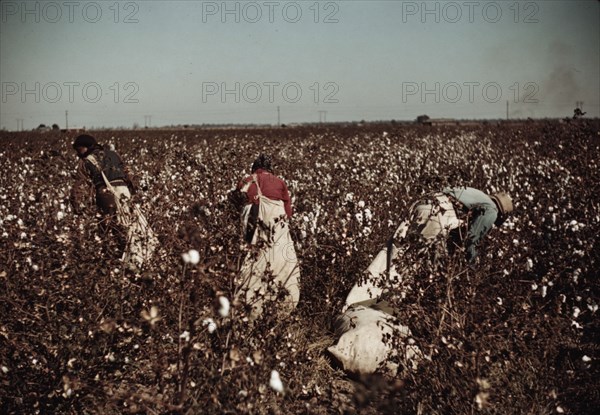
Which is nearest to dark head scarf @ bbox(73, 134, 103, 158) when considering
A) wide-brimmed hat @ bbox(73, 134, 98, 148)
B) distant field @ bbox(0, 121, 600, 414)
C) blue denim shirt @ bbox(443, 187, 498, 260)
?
wide-brimmed hat @ bbox(73, 134, 98, 148)

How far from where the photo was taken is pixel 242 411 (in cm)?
221

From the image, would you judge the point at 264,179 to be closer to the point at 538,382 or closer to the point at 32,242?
the point at 32,242

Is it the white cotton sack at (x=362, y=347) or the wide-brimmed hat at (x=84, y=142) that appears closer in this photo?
the white cotton sack at (x=362, y=347)

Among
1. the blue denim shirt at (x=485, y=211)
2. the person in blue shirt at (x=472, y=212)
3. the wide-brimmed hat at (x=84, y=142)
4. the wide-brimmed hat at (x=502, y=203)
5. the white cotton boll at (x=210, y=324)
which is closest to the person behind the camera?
the white cotton boll at (x=210, y=324)

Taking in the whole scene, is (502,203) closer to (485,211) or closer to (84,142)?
(485,211)

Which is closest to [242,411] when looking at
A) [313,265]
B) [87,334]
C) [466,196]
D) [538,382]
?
[87,334]

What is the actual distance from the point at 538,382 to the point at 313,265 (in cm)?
212

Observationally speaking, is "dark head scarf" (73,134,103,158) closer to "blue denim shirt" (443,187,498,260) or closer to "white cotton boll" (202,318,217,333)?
"blue denim shirt" (443,187,498,260)

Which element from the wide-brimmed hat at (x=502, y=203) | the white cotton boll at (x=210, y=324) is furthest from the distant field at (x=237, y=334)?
the wide-brimmed hat at (x=502, y=203)

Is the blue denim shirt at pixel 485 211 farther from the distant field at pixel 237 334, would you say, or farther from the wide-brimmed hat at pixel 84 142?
the wide-brimmed hat at pixel 84 142

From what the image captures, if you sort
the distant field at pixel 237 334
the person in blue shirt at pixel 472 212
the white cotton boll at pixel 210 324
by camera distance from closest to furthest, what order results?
the white cotton boll at pixel 210 324 < the distant field at pixel 237 334 < the person in blue shirt at pixel 472 212

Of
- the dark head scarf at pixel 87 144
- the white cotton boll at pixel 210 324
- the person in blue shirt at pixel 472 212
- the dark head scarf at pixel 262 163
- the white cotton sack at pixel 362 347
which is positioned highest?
the dark head scarf at pixel 87 144

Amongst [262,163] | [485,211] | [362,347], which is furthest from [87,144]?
[485,211]

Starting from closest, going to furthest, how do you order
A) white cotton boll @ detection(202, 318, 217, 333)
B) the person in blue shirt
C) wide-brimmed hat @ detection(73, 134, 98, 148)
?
white cotton boll @ detection(202, 318, 217, 333) → the person in blue shirt → wide-brimmed hat @ detection(73, 134, 98, 148)
